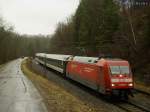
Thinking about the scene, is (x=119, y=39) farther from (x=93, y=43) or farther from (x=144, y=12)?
(x=93, y=43)

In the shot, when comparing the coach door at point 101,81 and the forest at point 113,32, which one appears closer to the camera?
the coach door at point 101,81

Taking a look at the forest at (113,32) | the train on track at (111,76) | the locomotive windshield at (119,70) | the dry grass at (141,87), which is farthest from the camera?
the forest at (113,32)

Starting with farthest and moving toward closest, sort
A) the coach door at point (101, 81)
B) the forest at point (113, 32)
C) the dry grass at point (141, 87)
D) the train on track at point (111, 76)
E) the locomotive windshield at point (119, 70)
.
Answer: the forest at point (113, 32) → the dry grass at point (141, 87) → the coach door at point (101, 81) → the locomotive windshield at point (119, 70) → the train on track at point (111, 76)

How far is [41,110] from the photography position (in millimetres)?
15898

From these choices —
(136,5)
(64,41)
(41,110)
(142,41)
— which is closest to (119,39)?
(136,5)

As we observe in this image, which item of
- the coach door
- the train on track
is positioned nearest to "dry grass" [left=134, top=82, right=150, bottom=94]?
the train on track

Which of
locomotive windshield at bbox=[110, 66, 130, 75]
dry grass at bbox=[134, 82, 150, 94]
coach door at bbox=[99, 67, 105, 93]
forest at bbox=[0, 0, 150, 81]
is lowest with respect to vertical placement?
dry grass at bbox=[134, 82, 150, 94]

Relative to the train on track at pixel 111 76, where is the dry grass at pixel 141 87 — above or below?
below

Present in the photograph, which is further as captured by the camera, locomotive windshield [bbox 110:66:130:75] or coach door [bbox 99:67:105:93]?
coach door [bbox 99:67:105:93]

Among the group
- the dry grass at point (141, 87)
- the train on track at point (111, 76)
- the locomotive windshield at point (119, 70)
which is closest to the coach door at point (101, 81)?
the train on track at point (111, 76)

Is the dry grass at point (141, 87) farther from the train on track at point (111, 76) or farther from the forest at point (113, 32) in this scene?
the train on track at point (111, 76)

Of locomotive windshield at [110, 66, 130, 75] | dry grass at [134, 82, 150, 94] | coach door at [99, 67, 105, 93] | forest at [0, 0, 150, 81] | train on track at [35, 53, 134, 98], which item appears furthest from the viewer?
forest at [0, 0, 150, 81]

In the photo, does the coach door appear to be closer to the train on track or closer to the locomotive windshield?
the train on track

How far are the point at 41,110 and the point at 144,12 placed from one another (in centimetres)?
2922
